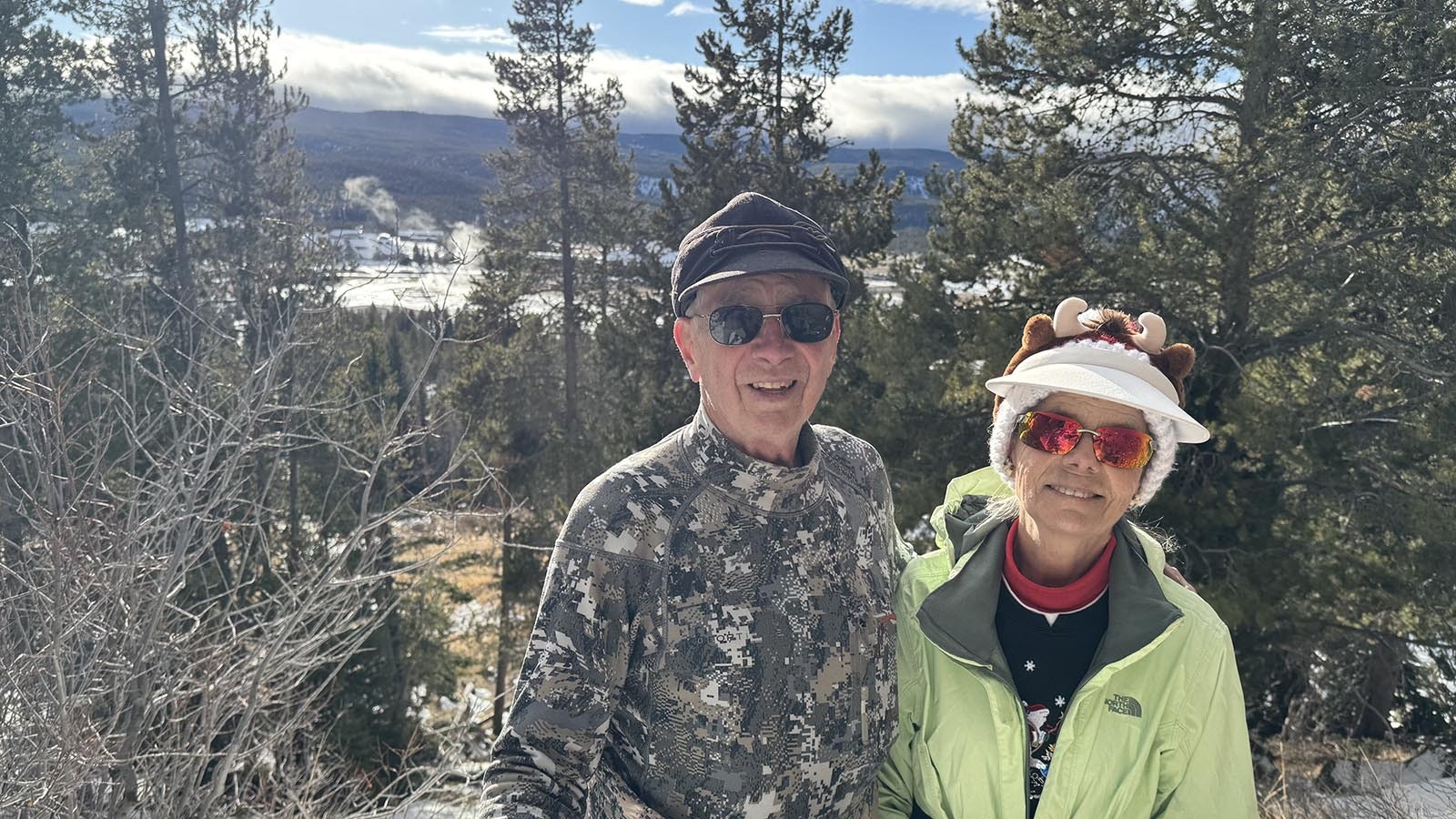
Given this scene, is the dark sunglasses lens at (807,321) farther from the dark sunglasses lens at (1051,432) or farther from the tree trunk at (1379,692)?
Answer: the tree trunk at (1379,692)

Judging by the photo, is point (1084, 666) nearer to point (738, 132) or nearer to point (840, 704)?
point (840, 704)

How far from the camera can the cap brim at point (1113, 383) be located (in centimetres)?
202

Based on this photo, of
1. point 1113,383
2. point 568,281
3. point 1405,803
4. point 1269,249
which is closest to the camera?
point 1113,383

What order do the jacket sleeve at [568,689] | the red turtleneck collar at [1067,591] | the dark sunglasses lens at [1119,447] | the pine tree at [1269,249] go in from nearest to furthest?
the jacket sleeve at [568,689]
the dark sunglasses lens at [1119,447]
the red turtleneck collar at [1067,591]
the pine tree at [1269,249]

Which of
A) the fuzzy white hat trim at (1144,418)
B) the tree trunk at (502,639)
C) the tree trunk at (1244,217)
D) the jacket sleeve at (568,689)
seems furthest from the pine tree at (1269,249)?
the tree trunk at (502,639)

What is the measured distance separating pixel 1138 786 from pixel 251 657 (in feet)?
19.4

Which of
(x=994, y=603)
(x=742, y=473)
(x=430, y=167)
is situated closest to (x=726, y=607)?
(x=742, y=473)

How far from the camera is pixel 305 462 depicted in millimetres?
14414

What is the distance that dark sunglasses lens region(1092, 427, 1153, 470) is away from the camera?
6.78 feet

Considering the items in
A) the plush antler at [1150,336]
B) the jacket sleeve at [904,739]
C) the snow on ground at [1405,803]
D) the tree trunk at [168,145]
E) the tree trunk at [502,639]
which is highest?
the tree trunk at [168,145]

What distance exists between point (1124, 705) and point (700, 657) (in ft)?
3.46

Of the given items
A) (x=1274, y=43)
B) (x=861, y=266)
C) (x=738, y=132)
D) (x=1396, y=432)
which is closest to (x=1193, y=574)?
(x=1396, y=432)

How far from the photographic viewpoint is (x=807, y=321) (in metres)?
2.20

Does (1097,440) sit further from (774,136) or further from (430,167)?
(430,167)
